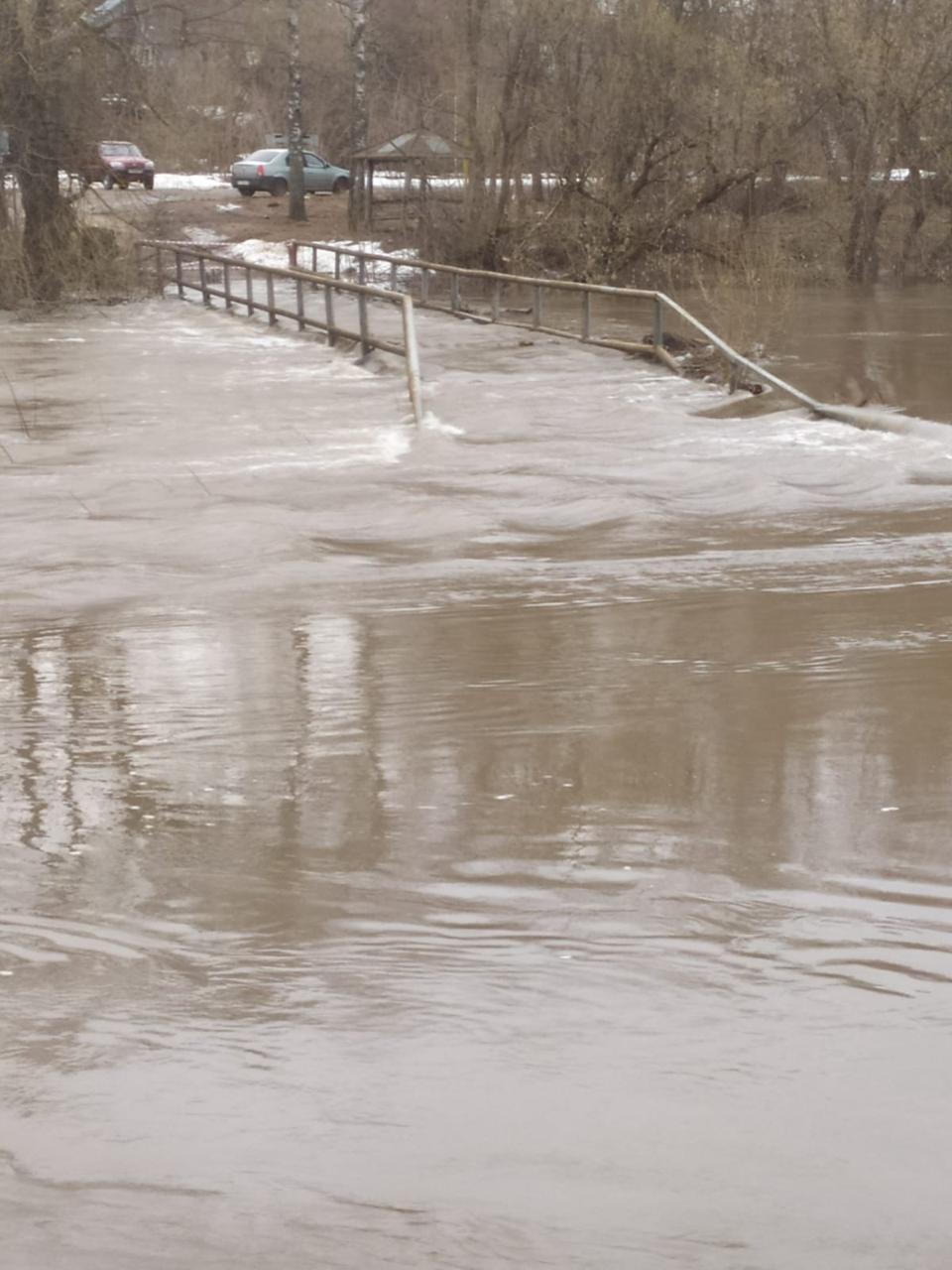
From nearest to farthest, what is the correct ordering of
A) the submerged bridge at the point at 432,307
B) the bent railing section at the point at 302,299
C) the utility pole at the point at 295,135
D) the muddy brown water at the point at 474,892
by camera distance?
1. the muddy brown water at the point at 474,892
2. the submerged bridge at the point at 432,307
3. the bent railing section at the point at 302,299
4. the utility pole at the point at 295,135

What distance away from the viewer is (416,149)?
3500 centimetres

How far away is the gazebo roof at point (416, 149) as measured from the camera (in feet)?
111

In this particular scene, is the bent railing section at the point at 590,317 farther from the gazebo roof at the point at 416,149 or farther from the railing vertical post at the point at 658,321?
the gazebo roof at the point at 416,149

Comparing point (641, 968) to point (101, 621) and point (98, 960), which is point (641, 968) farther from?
point (101, 621)

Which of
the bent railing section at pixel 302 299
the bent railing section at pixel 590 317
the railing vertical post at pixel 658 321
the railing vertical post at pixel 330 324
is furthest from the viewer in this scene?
the railing vertical post at pixel 330 324

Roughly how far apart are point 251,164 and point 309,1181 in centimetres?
4398

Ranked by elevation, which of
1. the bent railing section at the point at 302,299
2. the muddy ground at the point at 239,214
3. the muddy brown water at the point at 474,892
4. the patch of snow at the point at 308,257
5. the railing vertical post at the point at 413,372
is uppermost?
the muddy ground at the point at 239,214

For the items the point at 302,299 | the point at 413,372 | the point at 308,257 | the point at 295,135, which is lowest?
the point at 413,372

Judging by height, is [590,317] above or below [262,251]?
below

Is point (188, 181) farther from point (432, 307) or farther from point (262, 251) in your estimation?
point (432, 307)

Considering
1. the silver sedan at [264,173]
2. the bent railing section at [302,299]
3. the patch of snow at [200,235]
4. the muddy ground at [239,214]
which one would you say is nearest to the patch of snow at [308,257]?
the patch of snow at [200,235]

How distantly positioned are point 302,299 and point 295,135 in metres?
21.7

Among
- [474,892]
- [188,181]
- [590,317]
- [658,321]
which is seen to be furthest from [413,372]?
[188,181]

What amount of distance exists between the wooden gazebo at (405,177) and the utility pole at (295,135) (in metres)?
1.38
